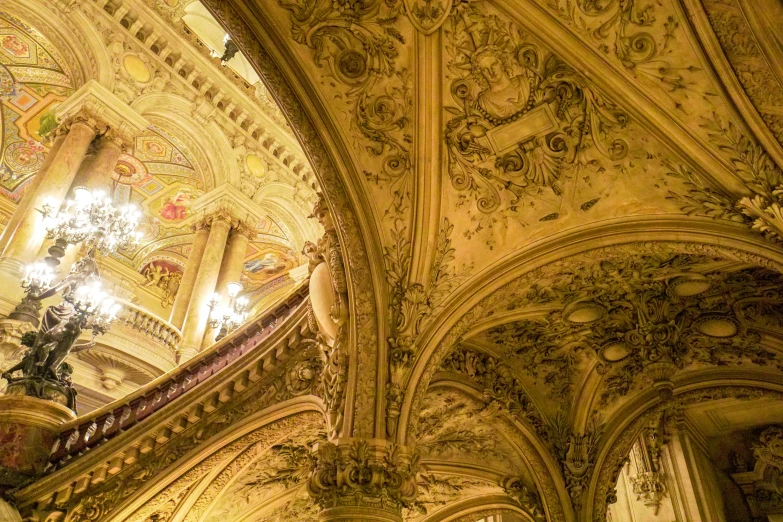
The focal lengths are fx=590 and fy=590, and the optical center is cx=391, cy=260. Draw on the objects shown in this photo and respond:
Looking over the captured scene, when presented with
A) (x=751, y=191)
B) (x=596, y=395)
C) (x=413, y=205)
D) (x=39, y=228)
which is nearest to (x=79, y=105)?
(x=39, y=228)

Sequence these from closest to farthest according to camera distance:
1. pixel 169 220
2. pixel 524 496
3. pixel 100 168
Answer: pixel 524 496, pixel 100 168, pixel 169 220

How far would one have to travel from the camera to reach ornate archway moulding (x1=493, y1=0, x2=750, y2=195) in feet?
15.1

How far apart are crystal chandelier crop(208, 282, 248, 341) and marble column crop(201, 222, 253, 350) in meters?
0.33

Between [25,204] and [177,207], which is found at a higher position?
[177,207]

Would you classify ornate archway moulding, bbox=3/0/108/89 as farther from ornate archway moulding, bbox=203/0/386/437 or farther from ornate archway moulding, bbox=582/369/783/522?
ornate archway moulding, bbox=582/369/783/522

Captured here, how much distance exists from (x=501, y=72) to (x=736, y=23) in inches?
68.2

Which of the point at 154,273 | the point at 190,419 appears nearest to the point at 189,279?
the point at 190,419

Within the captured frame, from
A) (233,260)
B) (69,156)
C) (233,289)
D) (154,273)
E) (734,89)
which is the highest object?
(154,273)

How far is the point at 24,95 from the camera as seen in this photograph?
49.3ft

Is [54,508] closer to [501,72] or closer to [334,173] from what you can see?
[334,173]

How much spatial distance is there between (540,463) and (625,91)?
16.0ft

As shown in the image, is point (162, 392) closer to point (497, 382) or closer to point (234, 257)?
point (497, 382)

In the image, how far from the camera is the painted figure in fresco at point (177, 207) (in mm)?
17419

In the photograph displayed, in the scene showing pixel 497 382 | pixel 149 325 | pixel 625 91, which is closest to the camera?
pixel 625 91
